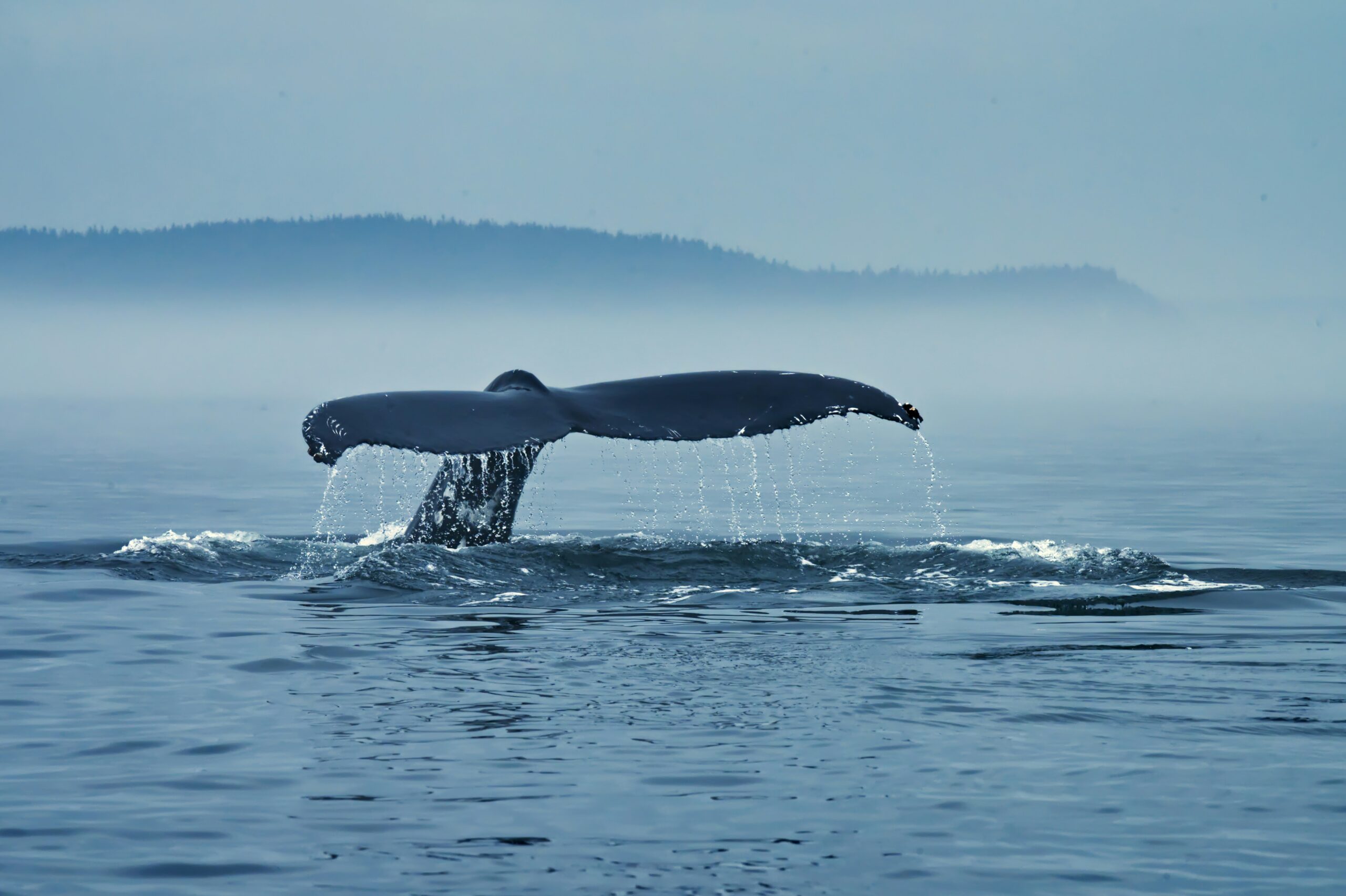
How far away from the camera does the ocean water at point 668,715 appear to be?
599 cm

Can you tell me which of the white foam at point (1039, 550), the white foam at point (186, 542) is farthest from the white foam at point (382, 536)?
the white foam at point (1039, 550)

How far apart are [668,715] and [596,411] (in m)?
3.28

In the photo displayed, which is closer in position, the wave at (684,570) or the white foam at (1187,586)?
the wave at (684,570)

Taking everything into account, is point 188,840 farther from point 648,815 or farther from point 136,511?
point 136,511

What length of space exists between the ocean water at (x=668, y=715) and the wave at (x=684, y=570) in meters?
0.05

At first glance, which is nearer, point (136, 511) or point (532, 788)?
point (532, 788)

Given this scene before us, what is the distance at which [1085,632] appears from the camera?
10617 millimetres

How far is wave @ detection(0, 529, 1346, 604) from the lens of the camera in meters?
12.2

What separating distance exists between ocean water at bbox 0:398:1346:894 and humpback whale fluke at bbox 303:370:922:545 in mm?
1165

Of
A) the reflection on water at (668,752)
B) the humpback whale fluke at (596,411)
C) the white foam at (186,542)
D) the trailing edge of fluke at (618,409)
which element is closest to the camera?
the reflection on water at (668,752)

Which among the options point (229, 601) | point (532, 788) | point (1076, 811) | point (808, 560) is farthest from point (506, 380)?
point (1076, 811)

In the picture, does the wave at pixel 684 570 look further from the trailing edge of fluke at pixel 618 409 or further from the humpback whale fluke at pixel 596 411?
the trailing edge of fluke at pixel 618 409

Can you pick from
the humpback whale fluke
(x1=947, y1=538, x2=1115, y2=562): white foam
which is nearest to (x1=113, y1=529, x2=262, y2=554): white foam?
the humpback whale fluke

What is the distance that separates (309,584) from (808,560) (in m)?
3.78
